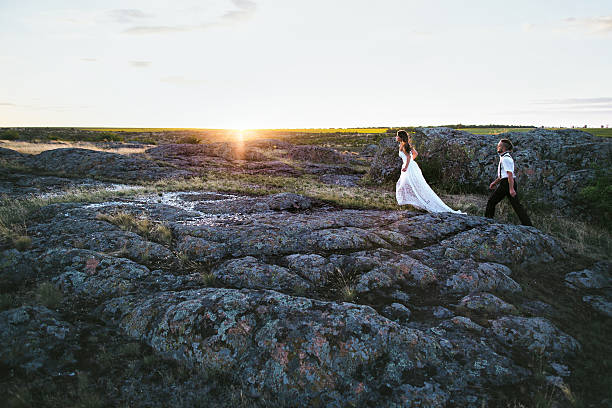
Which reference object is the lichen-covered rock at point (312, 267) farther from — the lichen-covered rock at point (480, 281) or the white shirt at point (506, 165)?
the white shirt at point (506, 165)

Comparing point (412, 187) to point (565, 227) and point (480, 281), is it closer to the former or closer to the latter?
point (565, 227)

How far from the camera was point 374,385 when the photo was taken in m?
3.90

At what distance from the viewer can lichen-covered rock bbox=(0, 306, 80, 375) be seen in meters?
4.13

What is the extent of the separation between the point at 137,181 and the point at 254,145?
25724 mm

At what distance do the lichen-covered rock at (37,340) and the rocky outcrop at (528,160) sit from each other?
52.7 ft

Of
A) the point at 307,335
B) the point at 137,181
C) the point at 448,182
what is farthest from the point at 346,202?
the point at 137,181

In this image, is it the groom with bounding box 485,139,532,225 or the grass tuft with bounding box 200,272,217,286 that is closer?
the grass tuft with bounding box 200,272,217,286

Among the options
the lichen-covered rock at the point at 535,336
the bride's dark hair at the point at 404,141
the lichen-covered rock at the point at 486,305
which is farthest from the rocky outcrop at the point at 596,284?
the bride's dark hair at the point at 404,141

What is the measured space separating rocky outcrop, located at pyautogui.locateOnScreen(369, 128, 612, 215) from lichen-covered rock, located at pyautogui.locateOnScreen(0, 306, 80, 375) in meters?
16.1

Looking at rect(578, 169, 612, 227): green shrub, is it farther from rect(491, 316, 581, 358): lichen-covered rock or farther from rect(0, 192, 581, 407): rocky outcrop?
rect(491, 316, 581, 358): lichen-covered rock

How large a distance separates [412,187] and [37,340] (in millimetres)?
11211

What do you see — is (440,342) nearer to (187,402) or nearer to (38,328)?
(187,402)

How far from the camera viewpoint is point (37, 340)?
4406 mm

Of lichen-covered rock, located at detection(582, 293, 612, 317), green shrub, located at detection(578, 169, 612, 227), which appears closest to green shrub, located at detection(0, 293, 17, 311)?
lichen-covered rock, located at detection(582, 293, 612, 317)
